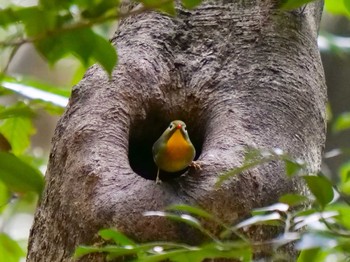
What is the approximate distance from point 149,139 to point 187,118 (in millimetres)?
151

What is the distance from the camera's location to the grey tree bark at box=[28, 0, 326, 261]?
1645mm

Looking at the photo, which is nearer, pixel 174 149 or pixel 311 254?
pixel 311 254

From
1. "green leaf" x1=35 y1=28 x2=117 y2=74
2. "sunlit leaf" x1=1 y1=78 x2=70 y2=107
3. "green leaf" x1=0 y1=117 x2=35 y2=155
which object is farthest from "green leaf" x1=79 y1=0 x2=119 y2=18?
"green leaf" x1=0 y1=117 x2=35 y2=155

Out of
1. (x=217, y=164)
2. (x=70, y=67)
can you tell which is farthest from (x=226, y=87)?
(x=70, y=67)

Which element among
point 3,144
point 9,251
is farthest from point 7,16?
point 9,251

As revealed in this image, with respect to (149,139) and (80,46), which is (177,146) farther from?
(80,46)

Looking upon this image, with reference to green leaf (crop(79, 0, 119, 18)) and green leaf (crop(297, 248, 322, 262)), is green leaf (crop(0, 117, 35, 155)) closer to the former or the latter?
green leaf (crop(79, 0, 119, 18))

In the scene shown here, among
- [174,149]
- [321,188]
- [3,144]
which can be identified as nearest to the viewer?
[321,188]

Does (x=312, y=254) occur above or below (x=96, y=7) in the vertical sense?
below

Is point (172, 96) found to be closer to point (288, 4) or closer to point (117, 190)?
point (117, 190)

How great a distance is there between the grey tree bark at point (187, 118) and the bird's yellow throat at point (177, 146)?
6 centimetres

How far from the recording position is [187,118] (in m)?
2.05

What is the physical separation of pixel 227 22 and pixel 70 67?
258 centimetres

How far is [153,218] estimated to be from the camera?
1566 millimetres
